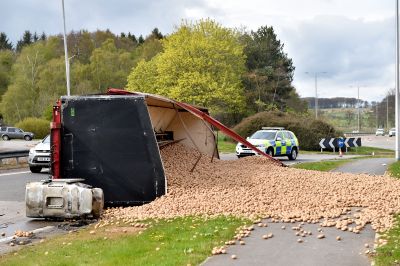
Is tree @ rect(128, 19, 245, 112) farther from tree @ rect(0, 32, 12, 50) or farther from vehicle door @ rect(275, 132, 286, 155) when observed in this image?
tree @ rect(0, 32, 12, 50)

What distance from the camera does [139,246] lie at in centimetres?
738

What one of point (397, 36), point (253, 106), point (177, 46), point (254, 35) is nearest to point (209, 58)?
point (177, 46)

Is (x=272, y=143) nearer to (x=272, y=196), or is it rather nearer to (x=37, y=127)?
(x=272, y=196)

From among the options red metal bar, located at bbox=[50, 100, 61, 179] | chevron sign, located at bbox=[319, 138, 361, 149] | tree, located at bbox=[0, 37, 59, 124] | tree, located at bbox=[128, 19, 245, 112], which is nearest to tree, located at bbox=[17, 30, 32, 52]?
tree, located at bbox=[0, 37, 59, 124]

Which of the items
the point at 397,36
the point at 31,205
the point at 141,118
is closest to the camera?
the point at 31,205

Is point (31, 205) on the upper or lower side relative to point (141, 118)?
lower

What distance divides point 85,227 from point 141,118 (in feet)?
10.2

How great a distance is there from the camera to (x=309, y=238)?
7.78 m

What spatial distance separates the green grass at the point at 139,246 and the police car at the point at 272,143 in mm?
17910

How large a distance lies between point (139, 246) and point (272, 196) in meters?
4.48

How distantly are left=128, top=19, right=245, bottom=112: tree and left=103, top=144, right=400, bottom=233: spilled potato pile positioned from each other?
35.8 m

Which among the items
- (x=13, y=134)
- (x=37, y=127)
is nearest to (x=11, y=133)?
(x=13, y=134)

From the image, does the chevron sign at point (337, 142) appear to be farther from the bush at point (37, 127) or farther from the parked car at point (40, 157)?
the bush at point (37, 127)

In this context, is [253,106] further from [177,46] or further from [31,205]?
[31,205]
